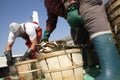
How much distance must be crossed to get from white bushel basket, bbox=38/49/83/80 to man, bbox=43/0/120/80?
0.82 feet

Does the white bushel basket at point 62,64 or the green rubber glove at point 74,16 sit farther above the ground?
the green rubber glove at point 74,16

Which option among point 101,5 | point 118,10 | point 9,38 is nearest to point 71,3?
point 101,5

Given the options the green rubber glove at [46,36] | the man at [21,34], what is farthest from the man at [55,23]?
the man at [21,34]

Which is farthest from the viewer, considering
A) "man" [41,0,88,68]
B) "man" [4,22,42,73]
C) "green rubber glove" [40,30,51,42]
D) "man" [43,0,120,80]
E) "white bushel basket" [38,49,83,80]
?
"man" [4,22,42,73]

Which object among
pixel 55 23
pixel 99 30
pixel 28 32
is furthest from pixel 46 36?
pixel 28 32

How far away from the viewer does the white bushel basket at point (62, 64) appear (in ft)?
6.86

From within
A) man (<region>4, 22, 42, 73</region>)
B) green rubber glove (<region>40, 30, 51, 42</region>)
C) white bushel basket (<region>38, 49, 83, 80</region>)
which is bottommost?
white bushel basket (<region>38, 49, 83, 80</region>)

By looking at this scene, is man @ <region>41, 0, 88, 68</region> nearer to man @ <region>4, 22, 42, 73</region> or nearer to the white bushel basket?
the white bushel basket

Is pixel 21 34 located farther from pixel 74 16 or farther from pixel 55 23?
pixel 74 16

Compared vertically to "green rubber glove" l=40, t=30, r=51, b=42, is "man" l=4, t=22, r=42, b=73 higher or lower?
higher

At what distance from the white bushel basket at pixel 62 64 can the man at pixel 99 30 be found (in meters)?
0.25

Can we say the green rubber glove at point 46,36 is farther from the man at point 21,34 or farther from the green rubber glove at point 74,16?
the man at point 21,34

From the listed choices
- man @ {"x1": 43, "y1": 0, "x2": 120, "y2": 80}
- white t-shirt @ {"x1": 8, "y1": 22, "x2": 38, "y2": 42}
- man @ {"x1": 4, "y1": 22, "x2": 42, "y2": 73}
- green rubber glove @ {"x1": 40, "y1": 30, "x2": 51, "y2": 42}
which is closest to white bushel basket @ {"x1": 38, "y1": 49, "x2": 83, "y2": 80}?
man @ {"x1": 43, "y1": 0, "x2": 120, "y2": 80}

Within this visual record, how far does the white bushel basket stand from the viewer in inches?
82.4
